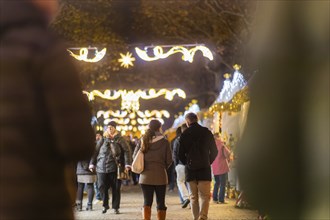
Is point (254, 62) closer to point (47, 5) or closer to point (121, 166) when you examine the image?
point (47, 5)

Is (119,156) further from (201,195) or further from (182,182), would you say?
(201,195)

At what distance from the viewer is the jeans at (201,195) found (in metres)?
9.41

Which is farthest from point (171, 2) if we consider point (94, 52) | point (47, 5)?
point (47, 5)

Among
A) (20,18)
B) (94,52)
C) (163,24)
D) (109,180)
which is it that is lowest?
(109,180)

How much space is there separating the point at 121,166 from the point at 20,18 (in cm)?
1083

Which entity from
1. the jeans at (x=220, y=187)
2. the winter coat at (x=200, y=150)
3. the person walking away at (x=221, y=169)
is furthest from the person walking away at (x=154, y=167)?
the jeans at (x=220, y=187)

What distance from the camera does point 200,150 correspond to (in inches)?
375

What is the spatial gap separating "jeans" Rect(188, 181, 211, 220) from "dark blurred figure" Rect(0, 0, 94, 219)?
7168 millimetres

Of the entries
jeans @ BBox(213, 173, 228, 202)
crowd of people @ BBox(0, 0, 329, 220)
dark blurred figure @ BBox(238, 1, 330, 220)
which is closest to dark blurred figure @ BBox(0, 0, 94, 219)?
crowd of people @ BBox(0, 0, 329, 220)

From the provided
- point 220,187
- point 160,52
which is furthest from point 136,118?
point 160,52

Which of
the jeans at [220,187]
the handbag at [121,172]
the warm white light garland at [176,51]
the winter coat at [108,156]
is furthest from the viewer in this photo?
the jeans at [220,187]

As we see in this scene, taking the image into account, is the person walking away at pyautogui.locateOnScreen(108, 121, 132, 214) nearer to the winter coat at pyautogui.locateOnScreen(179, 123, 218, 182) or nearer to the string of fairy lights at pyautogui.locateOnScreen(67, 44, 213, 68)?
the string of fairy lights at pyautogui.locateOnScreen(67, 44, 213, 68)

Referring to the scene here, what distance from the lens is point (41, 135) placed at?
2.30 metres

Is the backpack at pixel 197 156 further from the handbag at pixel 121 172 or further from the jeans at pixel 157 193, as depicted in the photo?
the handbag at pixel 121 172
